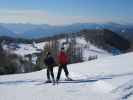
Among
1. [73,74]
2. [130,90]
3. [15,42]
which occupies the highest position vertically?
[130,90]

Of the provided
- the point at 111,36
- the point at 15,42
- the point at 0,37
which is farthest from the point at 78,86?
the point at 15,42

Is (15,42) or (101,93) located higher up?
(101,93)

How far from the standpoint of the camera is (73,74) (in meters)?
20.5

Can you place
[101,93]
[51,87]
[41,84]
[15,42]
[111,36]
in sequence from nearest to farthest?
[101,93] < [51,87] < [41,84] < [111,36] < [15,42]

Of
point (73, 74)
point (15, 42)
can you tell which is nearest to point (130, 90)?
point (73, 74)

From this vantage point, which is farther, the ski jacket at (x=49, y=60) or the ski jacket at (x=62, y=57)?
the ski jacket at (x=49, y=60)

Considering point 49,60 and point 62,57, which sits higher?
point 62,57

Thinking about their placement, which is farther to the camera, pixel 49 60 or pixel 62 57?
pixel 49 60

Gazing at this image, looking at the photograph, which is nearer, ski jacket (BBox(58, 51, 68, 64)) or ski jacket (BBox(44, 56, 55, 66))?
ski jacket (BBox(58, 51, 68, 64))

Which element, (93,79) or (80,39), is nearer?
(93,79)

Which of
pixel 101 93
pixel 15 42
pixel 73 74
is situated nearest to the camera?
pixel 101 93

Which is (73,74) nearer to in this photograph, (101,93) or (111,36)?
(101,93)

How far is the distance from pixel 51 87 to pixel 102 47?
14805 cm

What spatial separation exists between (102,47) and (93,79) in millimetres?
146555
